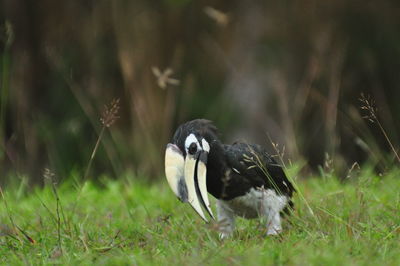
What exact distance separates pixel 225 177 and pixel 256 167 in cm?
30

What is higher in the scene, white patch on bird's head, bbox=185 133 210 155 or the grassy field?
white patch on bird's head, bbox=185 133 210 155

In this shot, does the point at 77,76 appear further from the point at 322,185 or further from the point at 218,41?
the point at 322,185

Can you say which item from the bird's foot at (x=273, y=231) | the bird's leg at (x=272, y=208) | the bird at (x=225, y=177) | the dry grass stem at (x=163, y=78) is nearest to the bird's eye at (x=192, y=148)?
the bird at (x=225, y=177)

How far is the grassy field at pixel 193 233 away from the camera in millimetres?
4402

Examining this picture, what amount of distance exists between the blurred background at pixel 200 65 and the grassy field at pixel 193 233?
3.52 meters

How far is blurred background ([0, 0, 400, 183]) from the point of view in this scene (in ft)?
35.9

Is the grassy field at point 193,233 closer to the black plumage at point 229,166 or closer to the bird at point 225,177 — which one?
the bird at point 225,177

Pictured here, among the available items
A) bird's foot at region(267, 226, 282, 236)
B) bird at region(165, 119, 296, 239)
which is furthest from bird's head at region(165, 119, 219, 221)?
bird's foot at region(267, 226, 282, 236)

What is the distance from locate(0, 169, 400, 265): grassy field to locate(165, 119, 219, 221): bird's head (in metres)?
0.20

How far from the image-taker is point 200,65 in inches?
524

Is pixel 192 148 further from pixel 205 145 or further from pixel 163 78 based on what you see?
→ pixel 163 78

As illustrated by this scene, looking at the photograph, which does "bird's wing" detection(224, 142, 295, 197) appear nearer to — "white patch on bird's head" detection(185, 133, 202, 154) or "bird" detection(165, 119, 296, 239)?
"bird" detection(165, 119, 296, 239)

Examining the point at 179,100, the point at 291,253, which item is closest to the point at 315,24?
the point at 179,100

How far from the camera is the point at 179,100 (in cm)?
1192
